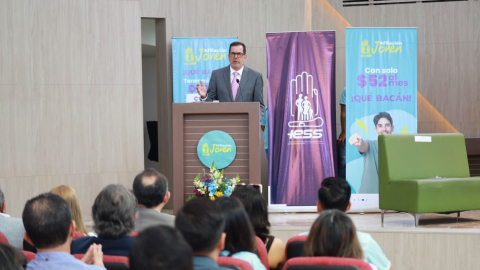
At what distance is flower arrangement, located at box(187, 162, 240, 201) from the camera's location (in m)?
4.98

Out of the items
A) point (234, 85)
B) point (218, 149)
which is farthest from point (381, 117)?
point (218, 149)

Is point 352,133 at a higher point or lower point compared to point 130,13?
lower

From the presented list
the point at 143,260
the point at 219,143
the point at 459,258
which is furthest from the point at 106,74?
the point at 143,260

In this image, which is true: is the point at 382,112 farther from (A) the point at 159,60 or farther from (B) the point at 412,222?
(A) the point at 159,60

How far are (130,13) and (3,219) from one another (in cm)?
427

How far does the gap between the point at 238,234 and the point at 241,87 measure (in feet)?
10.6

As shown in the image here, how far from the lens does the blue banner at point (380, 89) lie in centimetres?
735

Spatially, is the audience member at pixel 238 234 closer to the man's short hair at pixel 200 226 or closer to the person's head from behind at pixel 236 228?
the person's head from behind at pixel 236 228

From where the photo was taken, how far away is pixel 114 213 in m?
2.74

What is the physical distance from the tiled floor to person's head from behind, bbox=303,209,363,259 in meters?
3.57

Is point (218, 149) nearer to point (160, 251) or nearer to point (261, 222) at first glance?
point (261, 222)

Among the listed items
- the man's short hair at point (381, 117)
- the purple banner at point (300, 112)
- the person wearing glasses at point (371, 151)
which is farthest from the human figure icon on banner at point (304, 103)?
the man's short hair at point (381, 117)

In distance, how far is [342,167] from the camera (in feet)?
25.0

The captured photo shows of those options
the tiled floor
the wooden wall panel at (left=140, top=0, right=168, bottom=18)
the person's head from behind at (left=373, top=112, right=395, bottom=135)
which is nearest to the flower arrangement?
the tiled floor
